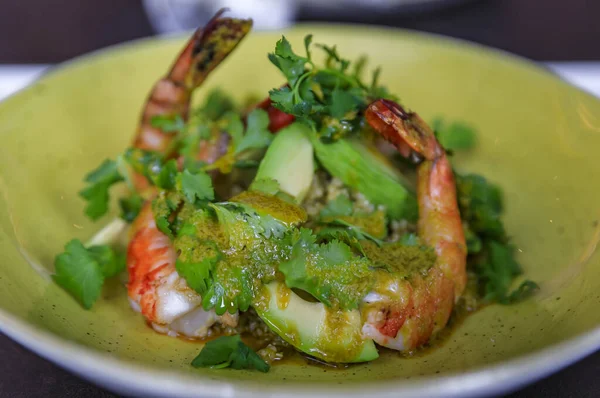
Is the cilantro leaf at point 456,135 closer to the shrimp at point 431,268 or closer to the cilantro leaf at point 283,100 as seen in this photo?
the shrimp at point 431,268

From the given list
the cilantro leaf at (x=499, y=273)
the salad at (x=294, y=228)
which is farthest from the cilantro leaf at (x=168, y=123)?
the cilantro leaf at (x=499, y=273)

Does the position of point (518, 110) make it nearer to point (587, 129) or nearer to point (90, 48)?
point (587, 129)

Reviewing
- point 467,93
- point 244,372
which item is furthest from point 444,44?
point 244,372

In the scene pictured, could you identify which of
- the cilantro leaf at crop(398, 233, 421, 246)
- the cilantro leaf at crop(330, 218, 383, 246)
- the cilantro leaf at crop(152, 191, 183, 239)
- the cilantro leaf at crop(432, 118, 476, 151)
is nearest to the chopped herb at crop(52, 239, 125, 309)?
the cilantro leaf at crop(152, 191, 183, 239)

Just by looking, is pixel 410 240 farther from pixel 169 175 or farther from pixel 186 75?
pixel 186 75

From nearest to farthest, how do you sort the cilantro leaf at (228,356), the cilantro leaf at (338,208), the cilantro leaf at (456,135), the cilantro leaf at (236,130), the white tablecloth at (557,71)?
the cilantro leaf at (228,356) < the cilantro leaf at (338,208) < the cilantro leaf at (236,130) < the cilantro leaf at (456,135) < the white tablecloth at (557,71)

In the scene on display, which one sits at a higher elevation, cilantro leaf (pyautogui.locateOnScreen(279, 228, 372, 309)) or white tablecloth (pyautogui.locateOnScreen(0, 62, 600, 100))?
cilantro leaf (pyautogui.locateOnScreen(279, 228, 372, 309))

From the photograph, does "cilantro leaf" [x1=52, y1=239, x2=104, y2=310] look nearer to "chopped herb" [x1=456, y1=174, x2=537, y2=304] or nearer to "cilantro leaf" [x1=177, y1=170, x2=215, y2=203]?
"cilantro leaf" [x1=177, y1=170, x2=215, y2=203]
